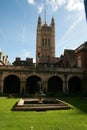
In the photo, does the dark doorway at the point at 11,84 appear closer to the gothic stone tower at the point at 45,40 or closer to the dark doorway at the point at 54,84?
the dark doorway at the point at 54,84

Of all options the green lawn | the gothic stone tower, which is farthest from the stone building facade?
the gothic stone tower

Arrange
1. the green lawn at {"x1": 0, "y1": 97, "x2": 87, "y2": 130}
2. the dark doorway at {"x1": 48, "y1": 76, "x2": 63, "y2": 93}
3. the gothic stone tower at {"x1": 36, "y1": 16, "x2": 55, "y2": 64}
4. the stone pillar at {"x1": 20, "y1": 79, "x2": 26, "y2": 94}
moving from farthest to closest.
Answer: the gothic stone tower at {"x1": 36, "y1": 16, "x2": 55, "y2": 64}
the dark doorway at {"x1": 48, "y1": 76, "x2": 63, "y2": 93}
the stone pillar at {"x1": 20, "y1": 79, "x2": 26, "y2": 94}
the green lawn at {"x1": 0, "y1": 97, "x2": 87, "y2": 130}

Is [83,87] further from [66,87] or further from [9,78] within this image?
[9,78]

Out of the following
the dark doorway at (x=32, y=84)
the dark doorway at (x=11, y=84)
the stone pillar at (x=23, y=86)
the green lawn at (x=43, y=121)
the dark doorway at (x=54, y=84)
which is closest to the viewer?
the green lawn at (x=43, y=121)

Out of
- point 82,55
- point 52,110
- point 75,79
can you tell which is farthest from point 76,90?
point 52,110

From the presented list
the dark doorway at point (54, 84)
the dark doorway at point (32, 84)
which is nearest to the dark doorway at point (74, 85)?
the dark doorway at point (54, 84)

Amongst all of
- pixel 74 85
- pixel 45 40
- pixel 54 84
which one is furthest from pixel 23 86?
pixel 45 40

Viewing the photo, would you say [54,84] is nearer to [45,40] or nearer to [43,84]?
[43,84]

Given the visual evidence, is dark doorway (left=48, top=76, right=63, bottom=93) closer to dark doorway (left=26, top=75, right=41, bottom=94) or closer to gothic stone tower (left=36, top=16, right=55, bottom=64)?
dark doorway (left=26, top=75, right=41, bottom=94)

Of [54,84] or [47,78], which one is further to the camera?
[54,84]

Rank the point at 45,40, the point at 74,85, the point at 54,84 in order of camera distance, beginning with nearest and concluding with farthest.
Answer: the point at 54,84 < the point at 74,85 < the point at 45,40

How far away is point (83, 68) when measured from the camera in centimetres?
3659

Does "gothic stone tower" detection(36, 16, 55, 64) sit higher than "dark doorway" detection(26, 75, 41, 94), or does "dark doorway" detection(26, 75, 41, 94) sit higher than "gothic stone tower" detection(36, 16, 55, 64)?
"gothic stone tower" detection(36, 16, 55, 64)

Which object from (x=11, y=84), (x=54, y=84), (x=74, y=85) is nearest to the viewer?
→ (x=11, y=84)
